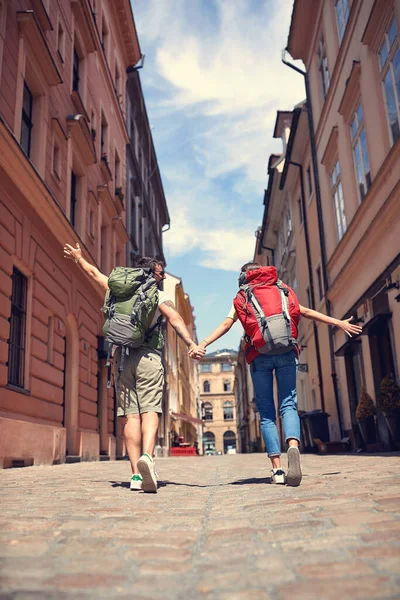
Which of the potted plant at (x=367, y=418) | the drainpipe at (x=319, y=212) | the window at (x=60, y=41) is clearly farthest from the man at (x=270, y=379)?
the drainpipe at (x=319, y=212)

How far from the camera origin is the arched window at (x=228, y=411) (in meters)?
89.8

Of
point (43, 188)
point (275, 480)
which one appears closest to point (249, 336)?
point (275, 480)

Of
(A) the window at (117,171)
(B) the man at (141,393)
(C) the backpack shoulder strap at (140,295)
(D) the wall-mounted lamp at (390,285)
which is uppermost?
(A) the window at (117,171)

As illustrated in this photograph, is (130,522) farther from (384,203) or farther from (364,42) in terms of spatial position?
(364,42)

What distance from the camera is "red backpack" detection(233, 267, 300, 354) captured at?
4980mm

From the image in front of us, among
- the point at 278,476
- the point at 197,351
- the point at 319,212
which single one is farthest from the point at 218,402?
the point at 278,476

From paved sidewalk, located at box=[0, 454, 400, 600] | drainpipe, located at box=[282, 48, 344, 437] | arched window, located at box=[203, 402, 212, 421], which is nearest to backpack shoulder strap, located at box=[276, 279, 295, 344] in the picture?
paved sidewalk, located at box=[0, 454, 400, 600]

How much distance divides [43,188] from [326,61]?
33.5 feet

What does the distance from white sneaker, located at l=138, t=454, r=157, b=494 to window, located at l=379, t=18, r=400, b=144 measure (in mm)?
7880

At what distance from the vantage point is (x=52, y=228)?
11664mm

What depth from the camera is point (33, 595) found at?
1.82 meters

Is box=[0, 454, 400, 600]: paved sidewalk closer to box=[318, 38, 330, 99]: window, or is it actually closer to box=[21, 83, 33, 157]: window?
box=[21, 83, 33, 157]: window

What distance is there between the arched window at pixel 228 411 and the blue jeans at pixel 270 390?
85.8 m

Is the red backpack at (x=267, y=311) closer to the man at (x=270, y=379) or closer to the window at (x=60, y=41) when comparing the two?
the man at (x=270, y=379)
